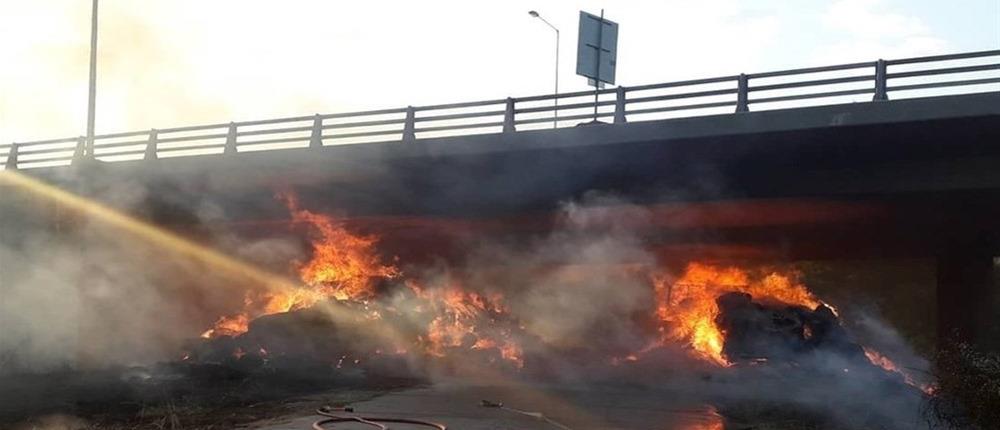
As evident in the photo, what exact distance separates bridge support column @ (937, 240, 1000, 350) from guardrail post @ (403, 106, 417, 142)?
11.8 meters

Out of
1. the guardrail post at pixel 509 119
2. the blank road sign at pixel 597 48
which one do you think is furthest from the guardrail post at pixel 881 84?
the blank road sign at pixel 597 48

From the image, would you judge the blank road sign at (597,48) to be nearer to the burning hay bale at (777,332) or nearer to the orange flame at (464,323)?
the orange flame at (464,323)

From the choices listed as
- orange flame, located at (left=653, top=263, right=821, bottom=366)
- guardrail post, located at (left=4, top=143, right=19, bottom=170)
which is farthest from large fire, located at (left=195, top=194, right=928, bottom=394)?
guardrail post, located at (left=4, top=143, right=19, bottom=170)

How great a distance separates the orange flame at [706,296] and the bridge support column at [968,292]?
271 cm

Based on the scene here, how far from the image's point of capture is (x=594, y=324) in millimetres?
19016

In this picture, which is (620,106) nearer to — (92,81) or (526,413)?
(526,413)

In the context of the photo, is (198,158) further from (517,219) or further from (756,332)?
(756,332)

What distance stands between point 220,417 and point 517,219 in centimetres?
889

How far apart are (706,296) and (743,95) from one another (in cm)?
527

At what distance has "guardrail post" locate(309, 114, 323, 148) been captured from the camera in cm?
2002

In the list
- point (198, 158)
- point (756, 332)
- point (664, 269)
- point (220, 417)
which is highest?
point (198, 158)

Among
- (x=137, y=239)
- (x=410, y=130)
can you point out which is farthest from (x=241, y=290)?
(x=410, y=130)

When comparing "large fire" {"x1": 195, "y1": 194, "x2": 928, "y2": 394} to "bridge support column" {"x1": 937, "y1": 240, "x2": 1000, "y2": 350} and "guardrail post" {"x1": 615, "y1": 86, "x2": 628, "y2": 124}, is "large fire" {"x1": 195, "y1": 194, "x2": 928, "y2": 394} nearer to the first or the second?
"bridge support column" {"x1": 937, "y1": 240, "x2": 1000, "y2": 350}

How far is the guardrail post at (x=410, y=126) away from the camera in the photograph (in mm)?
18859
